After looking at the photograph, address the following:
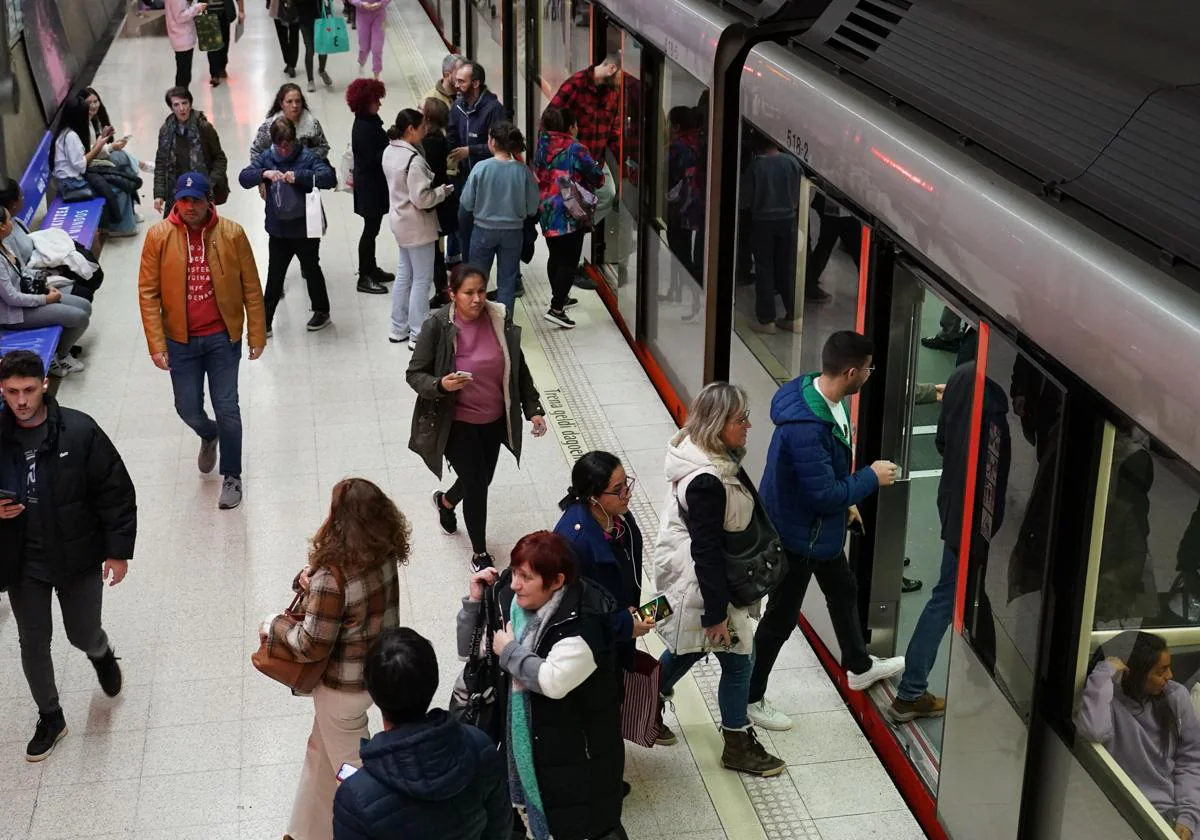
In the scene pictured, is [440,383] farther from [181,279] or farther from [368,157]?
[368,157]

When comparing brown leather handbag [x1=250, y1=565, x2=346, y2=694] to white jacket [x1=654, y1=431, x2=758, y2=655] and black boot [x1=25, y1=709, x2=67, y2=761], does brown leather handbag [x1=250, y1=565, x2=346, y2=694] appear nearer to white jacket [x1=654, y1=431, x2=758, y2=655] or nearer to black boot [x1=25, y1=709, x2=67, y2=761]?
white jacket [x1=654, y1=431, x2=758, y2=655]

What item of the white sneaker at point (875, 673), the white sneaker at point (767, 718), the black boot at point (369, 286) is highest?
the white sneaker at point (875, 673)

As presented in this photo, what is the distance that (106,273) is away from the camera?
10945 millimetres

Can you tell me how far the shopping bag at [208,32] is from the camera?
16359mm

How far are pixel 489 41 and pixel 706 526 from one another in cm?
1099

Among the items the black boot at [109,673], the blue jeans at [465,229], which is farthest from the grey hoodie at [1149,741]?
the blue jeans at [465,229]

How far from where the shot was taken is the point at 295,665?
14.5 feet

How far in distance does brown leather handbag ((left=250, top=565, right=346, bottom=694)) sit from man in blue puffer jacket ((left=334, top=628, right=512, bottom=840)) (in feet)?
3.21

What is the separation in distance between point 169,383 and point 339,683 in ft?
16.0

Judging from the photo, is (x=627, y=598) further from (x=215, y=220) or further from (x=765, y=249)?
(x=215, y=220)

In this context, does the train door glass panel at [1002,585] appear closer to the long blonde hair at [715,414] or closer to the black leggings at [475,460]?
the long blonde hair at [715,414]

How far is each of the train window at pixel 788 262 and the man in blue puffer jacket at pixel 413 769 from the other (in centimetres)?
248

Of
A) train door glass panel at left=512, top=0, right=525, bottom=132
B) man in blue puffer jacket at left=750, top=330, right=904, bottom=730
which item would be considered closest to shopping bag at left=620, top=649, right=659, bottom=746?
man in blue puffer jacket at left=750, top=330, right=904, bottom=730

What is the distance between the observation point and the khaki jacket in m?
6.90
